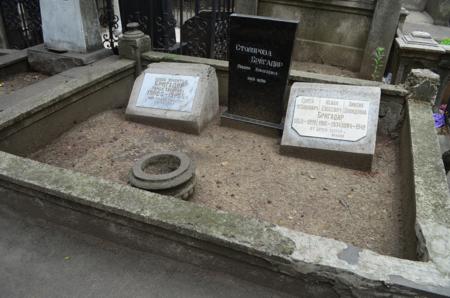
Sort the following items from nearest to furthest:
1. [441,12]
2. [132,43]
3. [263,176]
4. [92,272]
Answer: [92,272]
[263,176]
[132,43]
[441,12]

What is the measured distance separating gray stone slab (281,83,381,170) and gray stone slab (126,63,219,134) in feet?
3.36

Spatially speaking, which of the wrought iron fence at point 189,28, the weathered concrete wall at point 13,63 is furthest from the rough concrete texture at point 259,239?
the wrought iron fence at point 189,28

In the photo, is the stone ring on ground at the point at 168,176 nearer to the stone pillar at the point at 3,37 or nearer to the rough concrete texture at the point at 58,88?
the rough concrete texture at the point at 58,88

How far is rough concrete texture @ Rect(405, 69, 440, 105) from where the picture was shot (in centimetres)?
383

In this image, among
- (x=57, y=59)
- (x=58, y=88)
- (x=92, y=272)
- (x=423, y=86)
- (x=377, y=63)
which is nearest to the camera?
(x=92, y=272)

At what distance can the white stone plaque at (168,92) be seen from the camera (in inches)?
166

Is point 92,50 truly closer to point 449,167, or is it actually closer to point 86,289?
point 86,289

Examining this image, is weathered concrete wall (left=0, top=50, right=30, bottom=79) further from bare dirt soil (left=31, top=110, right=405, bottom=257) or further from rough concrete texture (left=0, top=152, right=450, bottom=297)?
rough concrete texture (left=0, top=152, right=450, bottom=297)

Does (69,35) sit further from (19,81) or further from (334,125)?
(334,125)

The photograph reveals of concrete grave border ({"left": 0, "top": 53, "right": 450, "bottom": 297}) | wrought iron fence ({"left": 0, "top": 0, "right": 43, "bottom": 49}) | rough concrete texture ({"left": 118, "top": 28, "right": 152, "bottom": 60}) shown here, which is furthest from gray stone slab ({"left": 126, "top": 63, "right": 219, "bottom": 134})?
wrought iron fence ({"left": 0, "top": 0, "right": 43, "bottom": 49})

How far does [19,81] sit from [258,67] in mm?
3554

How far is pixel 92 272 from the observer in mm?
2432

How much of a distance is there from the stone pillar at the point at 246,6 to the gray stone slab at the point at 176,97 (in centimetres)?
255

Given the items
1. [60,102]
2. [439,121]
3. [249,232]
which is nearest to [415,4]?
[439,121]
